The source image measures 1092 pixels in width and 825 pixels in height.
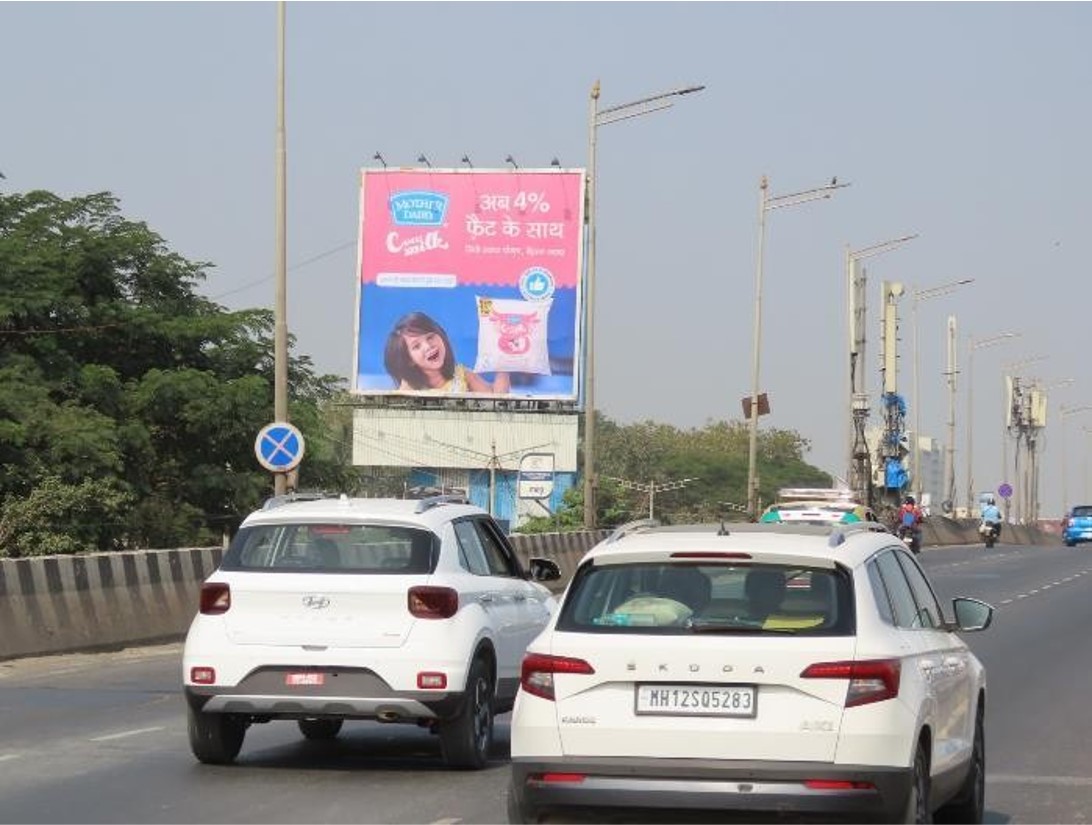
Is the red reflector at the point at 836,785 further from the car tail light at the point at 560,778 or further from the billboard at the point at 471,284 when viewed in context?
the billboard at the point at 471,284

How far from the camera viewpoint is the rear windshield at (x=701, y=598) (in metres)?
9.05

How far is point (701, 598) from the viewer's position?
9297mm

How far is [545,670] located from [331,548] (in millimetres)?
4767

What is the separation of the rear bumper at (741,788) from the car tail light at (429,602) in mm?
4488

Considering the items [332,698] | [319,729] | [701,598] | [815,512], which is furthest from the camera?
[815,512]

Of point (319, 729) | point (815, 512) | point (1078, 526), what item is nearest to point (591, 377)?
point (815, 512)

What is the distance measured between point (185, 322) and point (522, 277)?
2310 centimetres

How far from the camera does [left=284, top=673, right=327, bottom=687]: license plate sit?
13141mm

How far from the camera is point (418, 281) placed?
76938 mm

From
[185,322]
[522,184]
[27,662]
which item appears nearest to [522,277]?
[522,184]

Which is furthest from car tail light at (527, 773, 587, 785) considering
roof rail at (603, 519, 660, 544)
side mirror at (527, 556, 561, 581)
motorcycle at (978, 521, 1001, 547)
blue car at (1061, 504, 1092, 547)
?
blue car at (1061, 504, 1092, 547)

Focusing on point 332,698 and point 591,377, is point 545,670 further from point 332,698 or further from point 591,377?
point 591,377

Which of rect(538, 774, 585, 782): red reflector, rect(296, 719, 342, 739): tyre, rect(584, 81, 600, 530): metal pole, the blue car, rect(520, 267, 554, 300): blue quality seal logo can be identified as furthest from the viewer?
the blue car

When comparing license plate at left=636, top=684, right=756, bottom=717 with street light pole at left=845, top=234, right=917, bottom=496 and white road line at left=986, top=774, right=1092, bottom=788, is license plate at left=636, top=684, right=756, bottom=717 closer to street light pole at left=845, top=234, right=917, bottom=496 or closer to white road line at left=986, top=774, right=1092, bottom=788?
white road line at left=986, top=774, right=1092, bottom=788
